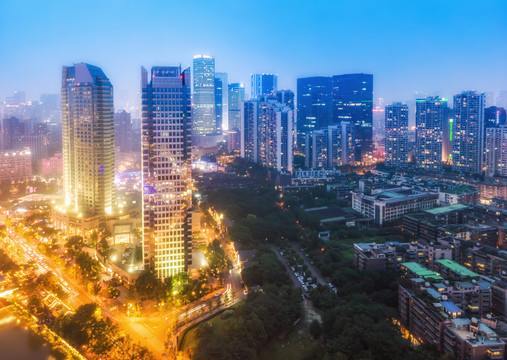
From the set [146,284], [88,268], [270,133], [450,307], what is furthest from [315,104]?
[450,307]

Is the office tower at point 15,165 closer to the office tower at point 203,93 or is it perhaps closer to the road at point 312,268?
the road at point 312,268

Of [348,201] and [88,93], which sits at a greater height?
[88,93]

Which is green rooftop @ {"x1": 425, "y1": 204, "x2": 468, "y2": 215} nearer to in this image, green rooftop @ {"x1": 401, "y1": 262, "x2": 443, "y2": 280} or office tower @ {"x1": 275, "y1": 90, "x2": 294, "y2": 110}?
green rooftop @ {"x1": 401, "y1": 262, "x2": 443, "y2": 280}

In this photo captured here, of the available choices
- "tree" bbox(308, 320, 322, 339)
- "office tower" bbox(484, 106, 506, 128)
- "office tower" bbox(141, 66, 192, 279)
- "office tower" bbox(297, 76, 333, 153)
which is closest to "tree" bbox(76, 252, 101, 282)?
"office tower" bbox(141, 66, 192, 279)

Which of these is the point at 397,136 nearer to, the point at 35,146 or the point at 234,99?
the point at 234,99

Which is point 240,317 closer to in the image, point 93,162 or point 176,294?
point 176,294

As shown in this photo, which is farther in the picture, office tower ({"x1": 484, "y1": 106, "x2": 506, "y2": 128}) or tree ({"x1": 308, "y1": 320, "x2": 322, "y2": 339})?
office tower ({"x1": 484, "y1": 106, "x2": 506, "y2": 128})

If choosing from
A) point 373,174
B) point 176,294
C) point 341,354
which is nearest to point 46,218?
point 176,294

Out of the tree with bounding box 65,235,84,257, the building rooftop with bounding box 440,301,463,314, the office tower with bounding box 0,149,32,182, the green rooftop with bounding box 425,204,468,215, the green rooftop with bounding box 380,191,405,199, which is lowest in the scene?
the building rooftop with bounding box 440,301,463,314
